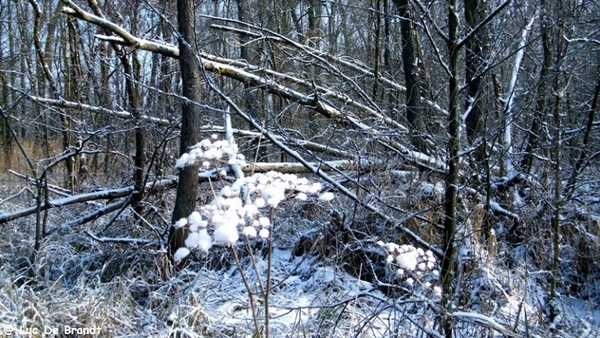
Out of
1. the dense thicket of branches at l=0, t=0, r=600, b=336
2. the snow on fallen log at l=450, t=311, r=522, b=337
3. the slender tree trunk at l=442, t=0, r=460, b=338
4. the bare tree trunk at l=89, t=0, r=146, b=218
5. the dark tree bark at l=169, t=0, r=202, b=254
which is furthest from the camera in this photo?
the bare tree trunk at l=89, t=0, r=146, b=218

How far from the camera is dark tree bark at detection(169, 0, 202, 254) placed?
474 centimetres

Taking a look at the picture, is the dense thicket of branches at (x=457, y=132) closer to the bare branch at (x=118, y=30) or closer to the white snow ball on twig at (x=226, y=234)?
the bare branch at (x=118, y=30)

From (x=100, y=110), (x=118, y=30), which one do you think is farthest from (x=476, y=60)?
(x=100, y=110)

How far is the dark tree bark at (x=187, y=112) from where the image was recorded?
4742mm

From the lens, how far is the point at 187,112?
482cm

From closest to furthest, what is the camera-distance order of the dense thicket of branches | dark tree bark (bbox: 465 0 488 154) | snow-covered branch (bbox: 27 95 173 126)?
the dense thicket of branches < dark tree bark (bbox: 465 0 488 154) < snow-covered branch (bbox: 27 95 173 126)

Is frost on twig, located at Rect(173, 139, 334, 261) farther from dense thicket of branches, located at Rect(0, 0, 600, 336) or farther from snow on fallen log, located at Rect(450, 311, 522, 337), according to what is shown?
snow on fallen log, located at Rect(450, 311, 522, 337)

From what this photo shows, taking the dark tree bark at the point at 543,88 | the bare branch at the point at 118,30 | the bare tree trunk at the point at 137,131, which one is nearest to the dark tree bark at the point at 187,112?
the bare branch at the point at 118,30

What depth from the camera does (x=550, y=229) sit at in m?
4.21

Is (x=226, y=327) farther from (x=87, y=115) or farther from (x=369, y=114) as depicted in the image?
(x=87, y=115)

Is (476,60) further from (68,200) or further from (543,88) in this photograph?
(68,200)

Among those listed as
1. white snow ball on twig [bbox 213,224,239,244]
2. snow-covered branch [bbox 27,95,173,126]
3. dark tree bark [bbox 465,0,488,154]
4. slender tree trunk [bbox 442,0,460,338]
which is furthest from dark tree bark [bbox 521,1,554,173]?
snow-covered branch [bbox 27,95,173,126]

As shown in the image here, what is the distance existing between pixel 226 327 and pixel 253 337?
14.5 inches

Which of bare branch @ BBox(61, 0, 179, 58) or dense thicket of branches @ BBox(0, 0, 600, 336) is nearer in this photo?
dense thicket of branches @ BBox(0, 0, 600, 336)
